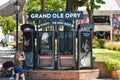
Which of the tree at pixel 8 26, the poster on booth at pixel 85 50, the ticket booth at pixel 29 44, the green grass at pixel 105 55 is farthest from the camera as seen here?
the tree at pixel 8 26

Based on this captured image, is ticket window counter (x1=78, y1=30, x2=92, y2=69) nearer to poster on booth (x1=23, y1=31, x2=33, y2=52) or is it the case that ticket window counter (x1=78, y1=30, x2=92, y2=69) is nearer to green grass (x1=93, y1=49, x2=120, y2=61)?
poster on booth (x1=23, y1=31, x2=33, y2=52)

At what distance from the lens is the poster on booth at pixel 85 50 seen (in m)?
21.1

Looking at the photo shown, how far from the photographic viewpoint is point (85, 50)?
69.3 feet

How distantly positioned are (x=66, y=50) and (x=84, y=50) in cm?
82

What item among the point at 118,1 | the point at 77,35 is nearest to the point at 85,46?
the point at 77,35

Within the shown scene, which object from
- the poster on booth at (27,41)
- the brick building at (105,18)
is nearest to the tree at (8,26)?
the brick building at (105,18)

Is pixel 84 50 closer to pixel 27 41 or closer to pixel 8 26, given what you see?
pixel 27 41

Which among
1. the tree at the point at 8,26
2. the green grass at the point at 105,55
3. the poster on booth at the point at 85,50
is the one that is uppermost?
the tree at the point at 8,26

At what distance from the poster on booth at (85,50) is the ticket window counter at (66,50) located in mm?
424

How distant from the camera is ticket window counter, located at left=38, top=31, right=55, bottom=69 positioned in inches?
827

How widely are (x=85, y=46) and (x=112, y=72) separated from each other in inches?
66.4

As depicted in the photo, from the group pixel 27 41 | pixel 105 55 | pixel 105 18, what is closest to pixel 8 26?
pixel 105 18

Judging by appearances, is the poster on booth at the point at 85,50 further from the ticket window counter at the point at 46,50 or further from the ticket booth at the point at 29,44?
the ticket booth at the point at 29,44

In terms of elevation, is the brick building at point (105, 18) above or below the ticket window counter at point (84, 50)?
above
